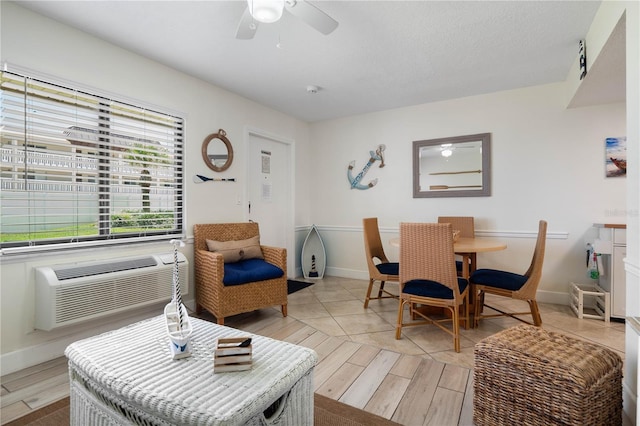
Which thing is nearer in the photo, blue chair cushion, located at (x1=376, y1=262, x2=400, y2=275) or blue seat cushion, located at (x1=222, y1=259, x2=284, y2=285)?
blue seat cushion, located at (x1=222, y1=259, x2=284, y2=285)

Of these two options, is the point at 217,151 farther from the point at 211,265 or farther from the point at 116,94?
the point at 211,265

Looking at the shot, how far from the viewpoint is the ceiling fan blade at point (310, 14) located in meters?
1.72

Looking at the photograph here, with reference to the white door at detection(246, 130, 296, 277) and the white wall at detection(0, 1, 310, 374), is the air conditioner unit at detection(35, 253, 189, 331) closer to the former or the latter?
the white wall at detection(0, 1, 310, 374)

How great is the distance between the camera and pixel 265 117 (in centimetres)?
412

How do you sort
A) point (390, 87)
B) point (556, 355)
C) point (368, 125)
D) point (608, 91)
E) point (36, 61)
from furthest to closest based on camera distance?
point (368, 125)
point (390, 87)
point (608, 91)
point (36, 61)
point (556, 355)

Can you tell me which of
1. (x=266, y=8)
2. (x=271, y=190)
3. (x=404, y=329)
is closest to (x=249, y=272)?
(x=404, y=329)

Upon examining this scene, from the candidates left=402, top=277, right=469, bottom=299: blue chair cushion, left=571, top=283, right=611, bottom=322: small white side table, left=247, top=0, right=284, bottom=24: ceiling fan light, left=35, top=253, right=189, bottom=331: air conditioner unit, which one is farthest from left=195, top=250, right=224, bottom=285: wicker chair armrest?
left=571, top=283, right=611, bottom=322: small white side table

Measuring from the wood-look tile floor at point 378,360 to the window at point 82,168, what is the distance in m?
0.97

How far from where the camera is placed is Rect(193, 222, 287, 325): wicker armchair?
2633 mm

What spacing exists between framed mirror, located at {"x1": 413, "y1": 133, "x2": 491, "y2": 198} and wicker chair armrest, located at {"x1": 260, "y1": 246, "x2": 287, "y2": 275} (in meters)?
2.06

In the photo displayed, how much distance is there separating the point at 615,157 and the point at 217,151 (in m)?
4.17

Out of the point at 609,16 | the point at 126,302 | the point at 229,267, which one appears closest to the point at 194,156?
the point at 229,267

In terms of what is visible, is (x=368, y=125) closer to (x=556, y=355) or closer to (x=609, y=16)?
(x=609, y=16)

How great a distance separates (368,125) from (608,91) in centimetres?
256
